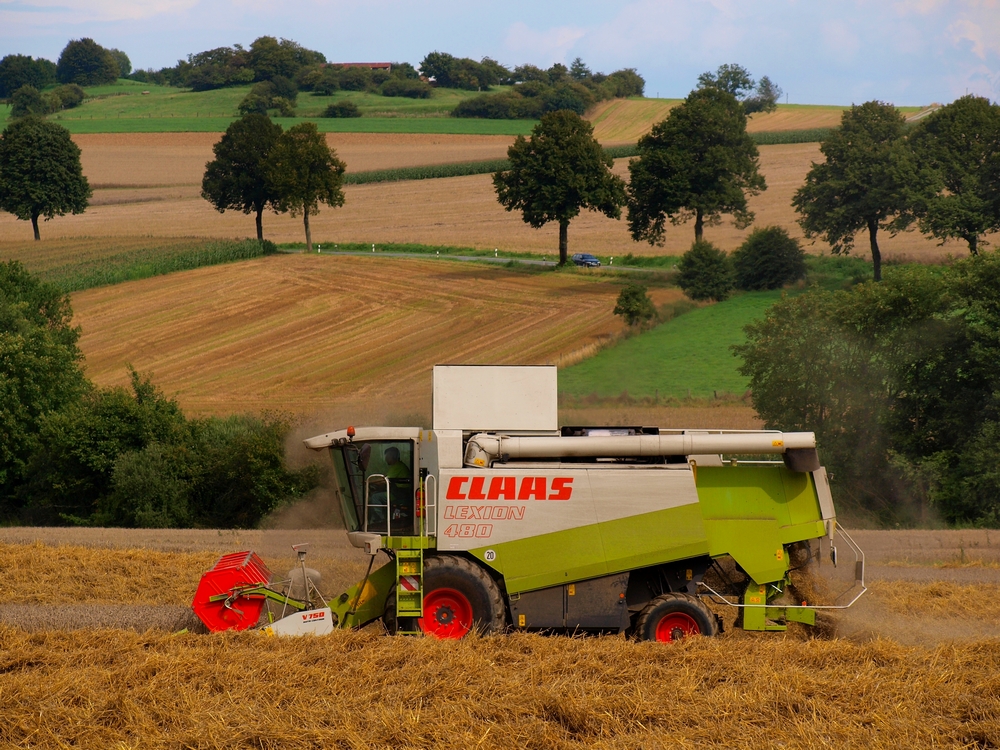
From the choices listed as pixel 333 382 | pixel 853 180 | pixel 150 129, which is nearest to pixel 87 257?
pixel 333 382

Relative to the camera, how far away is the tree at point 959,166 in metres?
50.1

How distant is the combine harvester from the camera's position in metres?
11.3

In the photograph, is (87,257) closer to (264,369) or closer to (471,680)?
(264,369)

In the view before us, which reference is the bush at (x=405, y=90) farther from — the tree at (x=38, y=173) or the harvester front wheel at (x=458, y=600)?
the harvester front wheel at (x=458, y=600)

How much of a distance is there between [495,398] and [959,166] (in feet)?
158

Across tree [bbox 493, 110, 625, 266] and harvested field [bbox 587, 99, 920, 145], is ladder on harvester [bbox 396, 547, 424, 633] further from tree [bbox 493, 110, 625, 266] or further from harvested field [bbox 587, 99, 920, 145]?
harvested field [bbox 587, 99, 920, 145]

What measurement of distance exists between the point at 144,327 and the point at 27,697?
3972cm

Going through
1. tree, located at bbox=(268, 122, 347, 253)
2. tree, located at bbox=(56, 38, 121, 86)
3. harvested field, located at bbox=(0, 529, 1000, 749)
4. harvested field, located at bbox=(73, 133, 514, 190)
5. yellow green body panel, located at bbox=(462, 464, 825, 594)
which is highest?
tree, located at bbox=(56, 38, 121, 86)

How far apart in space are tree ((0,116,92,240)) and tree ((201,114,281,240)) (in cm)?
1192

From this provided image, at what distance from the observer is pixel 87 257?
61.7 meters

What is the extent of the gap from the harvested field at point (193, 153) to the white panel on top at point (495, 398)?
84763 mm

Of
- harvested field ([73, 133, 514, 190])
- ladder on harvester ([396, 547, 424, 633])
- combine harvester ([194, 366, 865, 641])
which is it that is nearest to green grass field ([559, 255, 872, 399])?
combine harvester ([194, 366, 865, 641])

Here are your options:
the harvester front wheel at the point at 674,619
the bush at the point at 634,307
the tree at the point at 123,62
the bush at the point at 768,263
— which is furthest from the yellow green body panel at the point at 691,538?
the tree at the point at 123,62

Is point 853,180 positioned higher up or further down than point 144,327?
higher up
